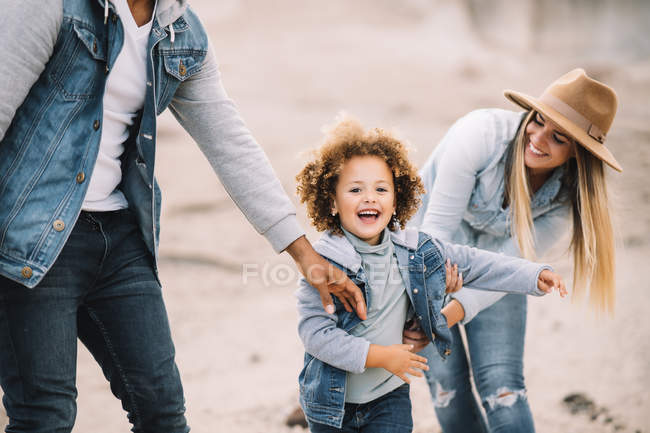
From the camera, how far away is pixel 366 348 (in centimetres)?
186

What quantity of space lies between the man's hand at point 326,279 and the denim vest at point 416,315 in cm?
5

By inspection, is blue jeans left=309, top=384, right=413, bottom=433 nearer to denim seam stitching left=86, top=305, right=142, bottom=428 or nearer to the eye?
denim seam stitching left=86, top=305, right=142, bottom=428

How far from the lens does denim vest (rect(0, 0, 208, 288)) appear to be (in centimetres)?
150

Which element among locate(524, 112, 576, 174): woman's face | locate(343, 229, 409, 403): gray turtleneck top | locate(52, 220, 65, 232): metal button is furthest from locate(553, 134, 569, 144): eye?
locate(52, 220, 65, 232): metal button

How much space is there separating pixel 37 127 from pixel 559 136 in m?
1.73

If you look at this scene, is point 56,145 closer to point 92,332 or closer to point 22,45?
point 22,45

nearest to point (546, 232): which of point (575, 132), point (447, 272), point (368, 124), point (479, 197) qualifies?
point (479, 197)

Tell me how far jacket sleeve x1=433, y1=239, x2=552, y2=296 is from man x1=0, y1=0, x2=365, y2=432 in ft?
1.37

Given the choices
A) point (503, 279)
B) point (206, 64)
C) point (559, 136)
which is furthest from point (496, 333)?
point (206, 64)

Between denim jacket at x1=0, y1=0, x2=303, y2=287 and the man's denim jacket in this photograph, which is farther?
the man's denim jacket

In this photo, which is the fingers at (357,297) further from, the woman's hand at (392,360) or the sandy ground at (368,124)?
the sandy ground at (368,124)

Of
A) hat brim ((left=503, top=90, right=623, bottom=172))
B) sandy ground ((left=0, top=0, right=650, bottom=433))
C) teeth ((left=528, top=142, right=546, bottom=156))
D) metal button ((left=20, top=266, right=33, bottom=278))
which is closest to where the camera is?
metal button ((left=20, top=266, right=33, bottom=278))

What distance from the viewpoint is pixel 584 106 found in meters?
2.36

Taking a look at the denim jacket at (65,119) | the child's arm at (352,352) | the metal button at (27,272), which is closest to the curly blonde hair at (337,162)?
the child's arm at (352,352)
